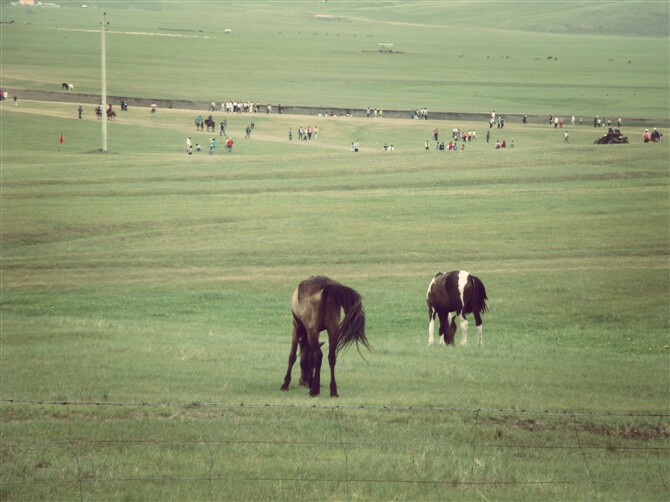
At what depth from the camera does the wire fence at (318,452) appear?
524 inches

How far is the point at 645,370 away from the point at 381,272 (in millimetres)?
16785

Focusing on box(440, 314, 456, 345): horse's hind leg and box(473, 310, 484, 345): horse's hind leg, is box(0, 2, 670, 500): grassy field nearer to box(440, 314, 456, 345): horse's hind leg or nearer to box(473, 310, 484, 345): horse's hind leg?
box(473, 310, 484, 345): horse's hind leg

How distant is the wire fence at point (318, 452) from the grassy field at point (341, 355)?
0.16 feet

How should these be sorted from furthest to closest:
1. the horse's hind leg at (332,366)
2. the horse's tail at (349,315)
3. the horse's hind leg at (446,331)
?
the horse's hind leg at (446,331) < the horse's hind leg at (332,366) < the horse's tail at (349,315)

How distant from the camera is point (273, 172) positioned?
69.0 meters

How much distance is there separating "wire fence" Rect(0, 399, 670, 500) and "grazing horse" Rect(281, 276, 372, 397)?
1.57 m

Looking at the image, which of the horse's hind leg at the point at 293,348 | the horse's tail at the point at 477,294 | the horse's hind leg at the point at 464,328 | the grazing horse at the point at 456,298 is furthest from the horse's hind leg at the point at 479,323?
the horse's hind leg at the point at 293,348

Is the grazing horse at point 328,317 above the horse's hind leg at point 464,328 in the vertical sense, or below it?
above

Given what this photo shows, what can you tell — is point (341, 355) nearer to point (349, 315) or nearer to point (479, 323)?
point (479, 323)

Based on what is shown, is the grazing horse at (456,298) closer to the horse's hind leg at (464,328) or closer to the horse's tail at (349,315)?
the horse's hind leg at (464,328)

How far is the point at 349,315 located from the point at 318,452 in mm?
3938

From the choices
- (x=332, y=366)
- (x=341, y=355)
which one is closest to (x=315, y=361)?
(x=332, y=366)

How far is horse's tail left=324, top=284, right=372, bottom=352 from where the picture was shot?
1855cm

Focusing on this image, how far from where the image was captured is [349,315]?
730 inches
